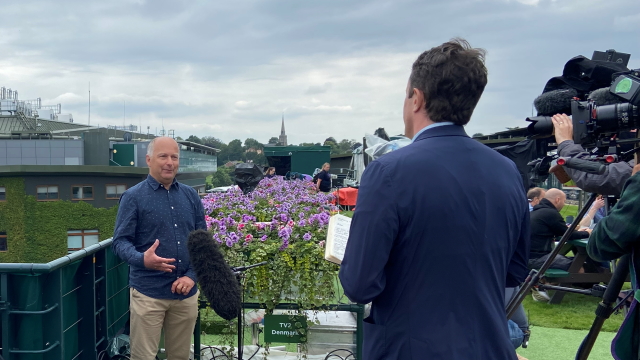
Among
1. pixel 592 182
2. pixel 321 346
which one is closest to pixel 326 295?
pixel 321 346

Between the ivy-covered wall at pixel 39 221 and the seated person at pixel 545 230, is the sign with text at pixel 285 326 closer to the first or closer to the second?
the seated person at pixel 545 230

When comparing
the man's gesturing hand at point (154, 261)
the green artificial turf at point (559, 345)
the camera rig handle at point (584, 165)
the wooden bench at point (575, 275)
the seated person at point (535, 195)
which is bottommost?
the green artificial turf at point (559, 345)

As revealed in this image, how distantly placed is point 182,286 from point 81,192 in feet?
161

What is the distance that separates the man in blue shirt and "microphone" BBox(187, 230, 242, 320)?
0.23 meters

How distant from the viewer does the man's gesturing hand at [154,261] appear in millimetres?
3178

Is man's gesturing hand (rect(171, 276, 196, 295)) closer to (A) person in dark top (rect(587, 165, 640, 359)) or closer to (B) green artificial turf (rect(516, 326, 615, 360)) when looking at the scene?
(A) person in dark top (rect(587, 165, 640, 359))

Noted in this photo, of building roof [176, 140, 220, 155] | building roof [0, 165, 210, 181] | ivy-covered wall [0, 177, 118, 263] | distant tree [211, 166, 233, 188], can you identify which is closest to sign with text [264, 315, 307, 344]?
building roof [0, 165, 210, 181]

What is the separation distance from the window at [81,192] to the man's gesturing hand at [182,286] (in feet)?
159

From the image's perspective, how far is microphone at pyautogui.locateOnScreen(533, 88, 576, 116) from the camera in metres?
2.86

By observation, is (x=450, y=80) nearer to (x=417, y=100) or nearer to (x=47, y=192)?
(x=417, y=100)

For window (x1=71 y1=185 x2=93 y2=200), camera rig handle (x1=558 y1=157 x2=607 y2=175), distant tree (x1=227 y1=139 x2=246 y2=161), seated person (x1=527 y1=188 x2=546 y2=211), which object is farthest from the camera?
distant tree (x1=227 y1=139 x2=246 y2=161)

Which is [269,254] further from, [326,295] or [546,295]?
[546,295]

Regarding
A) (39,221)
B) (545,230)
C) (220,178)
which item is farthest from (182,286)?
(220,178)

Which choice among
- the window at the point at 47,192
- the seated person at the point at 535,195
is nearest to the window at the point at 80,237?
the window at the point at 47,192
